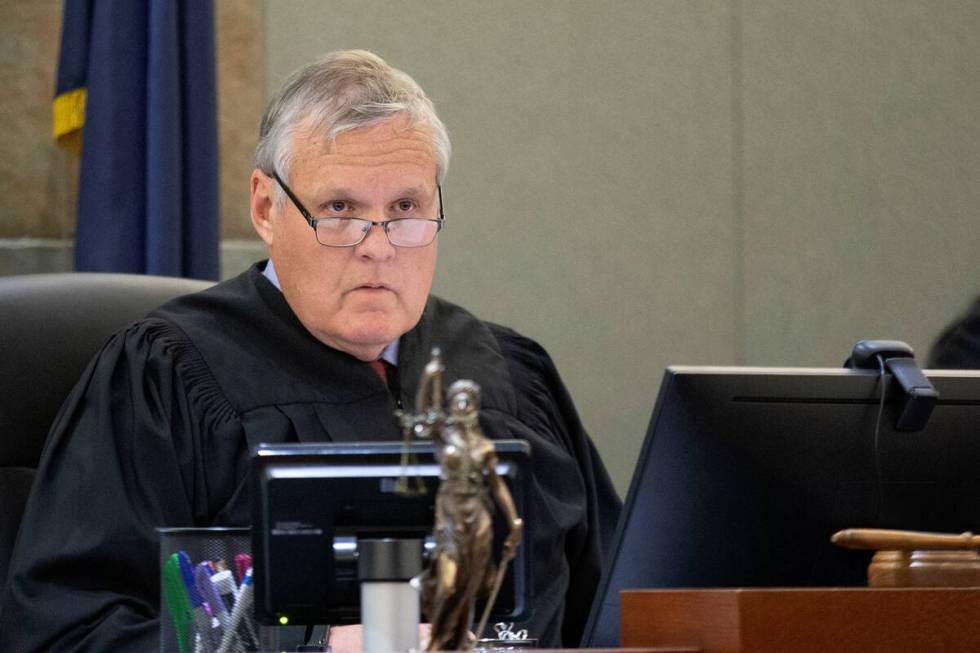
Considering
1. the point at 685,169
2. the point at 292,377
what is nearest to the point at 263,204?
the point at 292,377

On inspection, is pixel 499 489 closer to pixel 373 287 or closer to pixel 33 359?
pixel 373 287

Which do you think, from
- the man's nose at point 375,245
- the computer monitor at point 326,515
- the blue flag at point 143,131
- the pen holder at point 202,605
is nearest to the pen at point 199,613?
the pen holder at point 202,605

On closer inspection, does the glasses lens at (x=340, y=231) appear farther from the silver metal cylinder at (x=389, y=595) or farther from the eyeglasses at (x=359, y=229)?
the silver metal cylinder at (x=389, y=595)

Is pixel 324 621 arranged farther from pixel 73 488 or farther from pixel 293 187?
pixel 293 187

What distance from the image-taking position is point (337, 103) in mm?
2162

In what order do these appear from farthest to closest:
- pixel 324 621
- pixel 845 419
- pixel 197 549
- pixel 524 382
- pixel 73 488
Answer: pixel 524 382, pixel 73 488, pixel 845 419, pixel 197 549, pixel 324 621

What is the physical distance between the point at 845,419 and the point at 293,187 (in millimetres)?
993

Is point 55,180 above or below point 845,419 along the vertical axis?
above

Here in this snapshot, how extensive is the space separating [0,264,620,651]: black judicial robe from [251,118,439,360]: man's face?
0.08m

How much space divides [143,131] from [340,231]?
0.98 m

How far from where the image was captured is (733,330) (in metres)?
3.57

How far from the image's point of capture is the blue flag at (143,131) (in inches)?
115

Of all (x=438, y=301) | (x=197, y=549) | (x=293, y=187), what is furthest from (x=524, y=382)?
(x=197, y=549)

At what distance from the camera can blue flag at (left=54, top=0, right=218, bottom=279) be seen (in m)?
2.92
